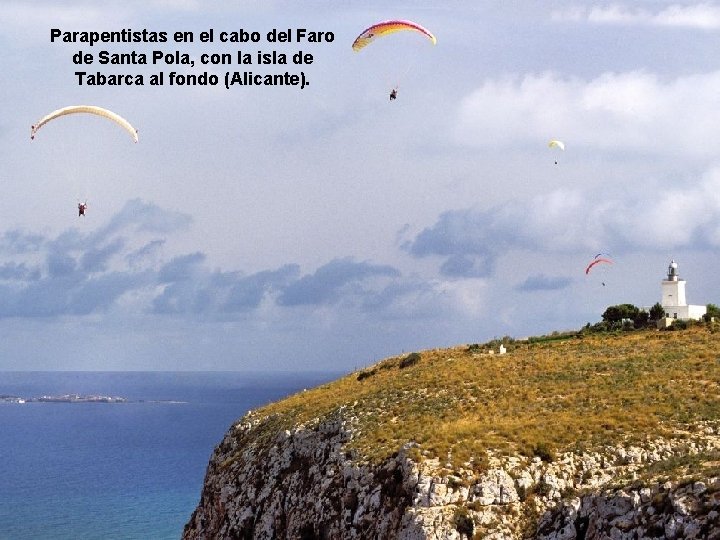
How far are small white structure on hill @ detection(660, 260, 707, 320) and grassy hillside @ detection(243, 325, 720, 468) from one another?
3.10 meters

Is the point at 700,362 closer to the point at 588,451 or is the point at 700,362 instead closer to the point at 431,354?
the point at 588,451

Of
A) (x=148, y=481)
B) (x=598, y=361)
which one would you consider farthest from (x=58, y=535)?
(x=598, y=361)

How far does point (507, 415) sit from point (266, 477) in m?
13.2

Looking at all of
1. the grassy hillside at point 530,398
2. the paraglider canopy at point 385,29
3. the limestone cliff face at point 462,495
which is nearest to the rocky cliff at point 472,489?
the limestone cliff face at point 462,495

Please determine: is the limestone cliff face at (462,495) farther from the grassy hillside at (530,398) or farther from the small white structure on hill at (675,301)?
the small white structure on hill at (675,301)

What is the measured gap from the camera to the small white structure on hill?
2562 inches

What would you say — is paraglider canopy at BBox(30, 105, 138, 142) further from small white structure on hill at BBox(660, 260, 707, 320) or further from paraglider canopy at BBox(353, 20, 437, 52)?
small white structure on hill at BBox(660, 260, 707, 320)

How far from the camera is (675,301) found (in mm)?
66688

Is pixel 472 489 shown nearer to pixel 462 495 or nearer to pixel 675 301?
pixel 462 495

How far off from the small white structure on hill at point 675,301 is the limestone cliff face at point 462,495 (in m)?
28.9

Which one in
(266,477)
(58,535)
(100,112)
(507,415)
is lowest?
(58,535)

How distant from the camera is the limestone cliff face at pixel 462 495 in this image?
27797 mm

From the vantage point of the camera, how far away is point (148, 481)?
156 m

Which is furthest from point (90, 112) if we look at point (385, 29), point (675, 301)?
point (675, 301)
